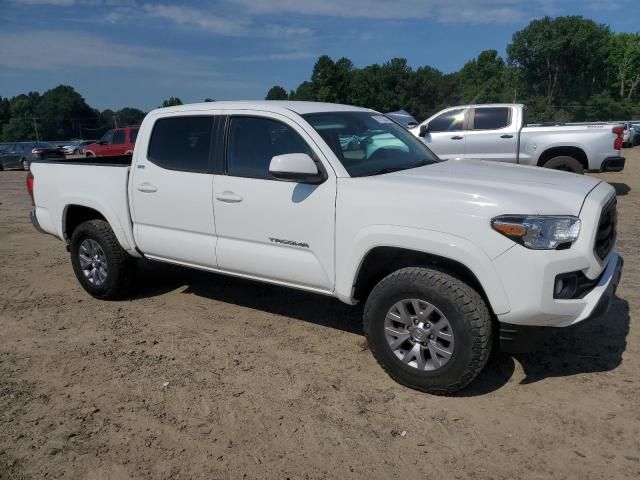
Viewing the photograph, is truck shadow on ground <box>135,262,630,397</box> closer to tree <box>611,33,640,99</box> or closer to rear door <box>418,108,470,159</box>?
rear door <box>418,108,470,159</box>

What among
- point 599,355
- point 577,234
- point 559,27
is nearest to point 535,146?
point 599,355

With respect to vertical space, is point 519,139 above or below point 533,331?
above

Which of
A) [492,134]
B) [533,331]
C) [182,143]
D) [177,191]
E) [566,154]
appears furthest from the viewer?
[492,134]

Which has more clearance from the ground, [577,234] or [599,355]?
[577,234]

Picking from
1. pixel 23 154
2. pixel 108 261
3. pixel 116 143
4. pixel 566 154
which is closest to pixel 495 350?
pixel 108 261

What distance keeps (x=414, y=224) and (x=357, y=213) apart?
16.0 inches

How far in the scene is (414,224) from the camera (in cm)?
335

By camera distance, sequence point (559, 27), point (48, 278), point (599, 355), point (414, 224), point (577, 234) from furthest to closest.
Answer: point (559, 27) → point (48, 278) → point (599, 355) → point (414, 224) → point (577, 234)

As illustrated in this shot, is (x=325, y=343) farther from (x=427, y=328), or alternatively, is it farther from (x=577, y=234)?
(x=577, y=234)

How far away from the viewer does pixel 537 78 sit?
77.8 metres

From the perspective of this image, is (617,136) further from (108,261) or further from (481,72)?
(481,72)

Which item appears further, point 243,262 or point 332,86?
point 332,86

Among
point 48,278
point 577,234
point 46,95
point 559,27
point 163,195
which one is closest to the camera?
point 577,234

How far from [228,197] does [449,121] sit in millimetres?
8457
